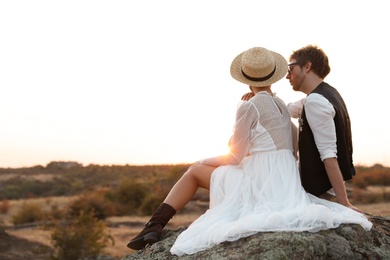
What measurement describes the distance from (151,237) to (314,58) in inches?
87.7

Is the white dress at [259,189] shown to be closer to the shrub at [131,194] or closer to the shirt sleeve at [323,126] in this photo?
the shirt sleeve at [323,126]

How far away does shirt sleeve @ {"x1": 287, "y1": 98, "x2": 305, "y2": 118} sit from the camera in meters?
6.45

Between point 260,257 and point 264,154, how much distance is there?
113 centimetres

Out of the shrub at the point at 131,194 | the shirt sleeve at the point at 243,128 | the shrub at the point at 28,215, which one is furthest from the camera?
the shrub at the point at 131,194

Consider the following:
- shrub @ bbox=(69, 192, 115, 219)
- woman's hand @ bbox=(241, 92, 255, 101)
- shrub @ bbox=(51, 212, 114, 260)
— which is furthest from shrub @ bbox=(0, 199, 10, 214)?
woman's hand @ bbox=(241, 92, 255, 101)

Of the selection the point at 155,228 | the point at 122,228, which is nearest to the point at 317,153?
the point at 155,228

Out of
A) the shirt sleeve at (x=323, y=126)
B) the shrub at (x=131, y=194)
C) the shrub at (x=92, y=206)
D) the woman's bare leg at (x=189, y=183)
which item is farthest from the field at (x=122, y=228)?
the shirt sleeve at (x=323, y=126)

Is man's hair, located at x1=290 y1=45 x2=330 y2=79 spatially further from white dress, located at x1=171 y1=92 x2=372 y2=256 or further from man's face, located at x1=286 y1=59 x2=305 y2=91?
white dress, located at x1=171 y1=92 x2=372 y2=256

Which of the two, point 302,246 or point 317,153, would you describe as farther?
point 317,153

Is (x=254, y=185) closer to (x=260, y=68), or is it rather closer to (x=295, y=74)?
(x=260, y=68)

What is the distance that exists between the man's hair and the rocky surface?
57.9 inches

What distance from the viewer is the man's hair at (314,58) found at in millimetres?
6105

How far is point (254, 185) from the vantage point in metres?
5.69

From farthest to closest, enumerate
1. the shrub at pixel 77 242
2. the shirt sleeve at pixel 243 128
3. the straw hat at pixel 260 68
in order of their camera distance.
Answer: the shrub at pixel 77 242 → the straw hat at pixel 260 68 → the shirt sleeve at pixel 243 128
